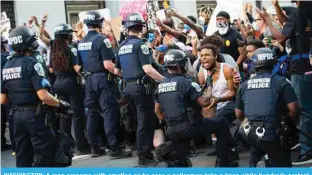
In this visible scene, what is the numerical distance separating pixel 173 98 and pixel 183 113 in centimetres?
20

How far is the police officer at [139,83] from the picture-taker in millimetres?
7008

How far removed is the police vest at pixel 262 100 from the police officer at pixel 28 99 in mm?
2116

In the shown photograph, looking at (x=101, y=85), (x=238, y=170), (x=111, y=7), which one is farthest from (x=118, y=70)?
(x=111, y=7)

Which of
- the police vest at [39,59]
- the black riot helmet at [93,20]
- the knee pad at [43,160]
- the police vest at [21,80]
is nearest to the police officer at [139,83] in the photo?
the black riot helmet at [93,20]

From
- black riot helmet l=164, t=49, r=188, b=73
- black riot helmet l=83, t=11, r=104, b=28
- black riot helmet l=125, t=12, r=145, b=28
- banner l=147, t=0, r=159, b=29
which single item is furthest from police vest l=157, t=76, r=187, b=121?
banner l=147, t=0, r=159, b=29

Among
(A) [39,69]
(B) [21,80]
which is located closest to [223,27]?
(A) [39,69]

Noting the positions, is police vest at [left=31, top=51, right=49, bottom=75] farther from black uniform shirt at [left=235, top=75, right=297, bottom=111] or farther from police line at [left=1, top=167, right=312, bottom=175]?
black uniform shirt at [left=235, top=75, right=297, bottom=111]

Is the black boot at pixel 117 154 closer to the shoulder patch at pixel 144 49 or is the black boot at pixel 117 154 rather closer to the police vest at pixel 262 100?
the shoulder patch at pixel 144 49

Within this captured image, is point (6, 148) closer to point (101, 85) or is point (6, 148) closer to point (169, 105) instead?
point (101, 85)

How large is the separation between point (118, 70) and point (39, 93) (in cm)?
155

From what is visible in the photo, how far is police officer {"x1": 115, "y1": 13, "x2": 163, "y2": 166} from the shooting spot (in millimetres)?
7008

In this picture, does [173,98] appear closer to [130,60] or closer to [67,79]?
[130,60]

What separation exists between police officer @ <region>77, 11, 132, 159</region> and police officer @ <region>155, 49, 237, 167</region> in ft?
5.03

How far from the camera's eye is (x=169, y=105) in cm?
611
